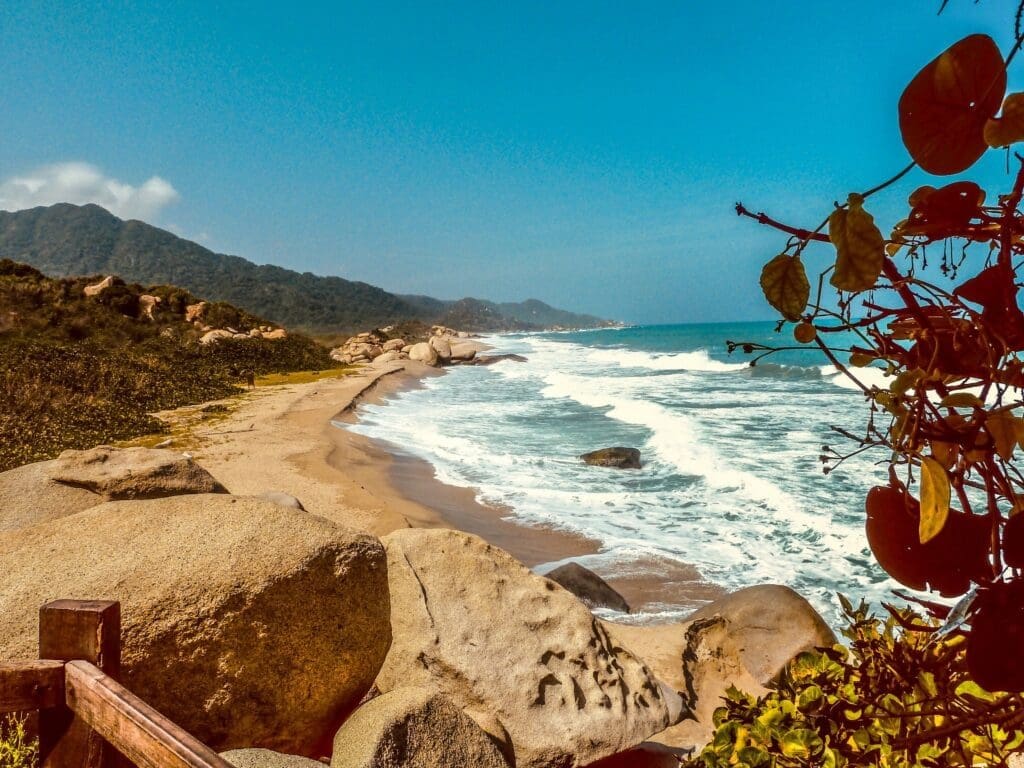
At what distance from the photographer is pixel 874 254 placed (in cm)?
43

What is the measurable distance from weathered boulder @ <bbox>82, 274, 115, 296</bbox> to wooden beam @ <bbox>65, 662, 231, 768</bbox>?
105 ft

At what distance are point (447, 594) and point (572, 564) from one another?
262cm

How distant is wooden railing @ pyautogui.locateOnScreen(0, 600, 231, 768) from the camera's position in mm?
1865

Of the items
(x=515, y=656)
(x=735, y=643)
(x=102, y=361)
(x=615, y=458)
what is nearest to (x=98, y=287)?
(x=102, y=361)

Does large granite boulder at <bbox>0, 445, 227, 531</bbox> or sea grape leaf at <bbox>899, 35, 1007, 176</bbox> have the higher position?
sea grape leaf at <bbox>899, 35, 1007, 176</bbox>

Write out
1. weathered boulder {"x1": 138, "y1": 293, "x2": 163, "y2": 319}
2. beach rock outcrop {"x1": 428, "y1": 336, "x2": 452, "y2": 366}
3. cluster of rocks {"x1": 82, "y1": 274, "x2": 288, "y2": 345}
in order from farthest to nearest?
beach rock outcrop {"x1": 428, "y1": 336, "x2": 452, "y2": 366}, weathered boulder {"x1": 138, "y1": 293, "x2": 163, "y2": 319}, cluster of rocks {"x1": 82, "y1": 274, "x2": 288, "y2": 345}

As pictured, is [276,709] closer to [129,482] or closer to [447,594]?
[447,594]

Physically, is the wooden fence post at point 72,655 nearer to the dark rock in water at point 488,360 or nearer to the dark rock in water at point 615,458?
the dark rock in water at point 615,458

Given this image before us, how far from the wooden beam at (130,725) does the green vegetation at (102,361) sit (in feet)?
28.4

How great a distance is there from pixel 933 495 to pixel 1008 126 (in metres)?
0.26

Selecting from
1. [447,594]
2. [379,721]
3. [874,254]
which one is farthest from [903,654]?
[447,594]

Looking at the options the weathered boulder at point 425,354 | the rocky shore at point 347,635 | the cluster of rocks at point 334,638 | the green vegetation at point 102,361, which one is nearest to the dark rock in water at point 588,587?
the rocky shore at point 347,635

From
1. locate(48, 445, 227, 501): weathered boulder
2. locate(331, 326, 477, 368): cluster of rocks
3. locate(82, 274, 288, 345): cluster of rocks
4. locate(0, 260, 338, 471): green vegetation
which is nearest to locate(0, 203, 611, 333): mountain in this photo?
locate(331, 326, 477, 368): cluster of rocks

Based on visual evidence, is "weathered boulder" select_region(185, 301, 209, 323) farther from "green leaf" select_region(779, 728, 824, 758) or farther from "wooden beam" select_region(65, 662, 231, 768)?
"green leaf" select_region(779, 728, 824, 758)
